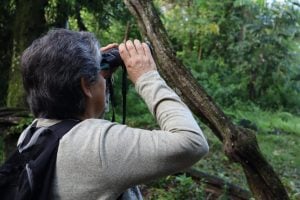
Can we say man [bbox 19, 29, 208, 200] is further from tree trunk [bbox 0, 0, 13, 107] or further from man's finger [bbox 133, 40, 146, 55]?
tree trunk [bbox 0, 0, 13, 107]

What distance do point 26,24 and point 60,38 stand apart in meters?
6.75

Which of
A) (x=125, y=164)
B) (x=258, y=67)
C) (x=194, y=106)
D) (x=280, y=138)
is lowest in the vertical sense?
(x=280, y=138)

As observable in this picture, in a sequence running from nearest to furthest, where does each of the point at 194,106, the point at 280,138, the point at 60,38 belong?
the point at 60,38 < the point at 194,106 < the point at 280,138

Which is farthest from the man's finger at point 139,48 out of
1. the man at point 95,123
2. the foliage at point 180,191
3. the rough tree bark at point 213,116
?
the foliage at point 180,191

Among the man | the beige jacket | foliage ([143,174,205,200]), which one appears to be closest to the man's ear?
the man

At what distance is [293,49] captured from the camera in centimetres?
1551

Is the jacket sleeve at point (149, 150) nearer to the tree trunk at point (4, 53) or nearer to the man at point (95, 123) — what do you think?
the man at point (95, 123)

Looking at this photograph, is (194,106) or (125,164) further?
(194,106)

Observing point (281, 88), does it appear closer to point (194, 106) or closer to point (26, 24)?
point (26, 24)

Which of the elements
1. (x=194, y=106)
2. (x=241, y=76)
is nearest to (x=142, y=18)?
(x=194, y=106)

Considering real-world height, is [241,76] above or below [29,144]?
below

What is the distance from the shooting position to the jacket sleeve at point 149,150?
1633mm

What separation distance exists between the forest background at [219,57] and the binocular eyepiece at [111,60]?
399cm

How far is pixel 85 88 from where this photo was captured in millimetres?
1763
